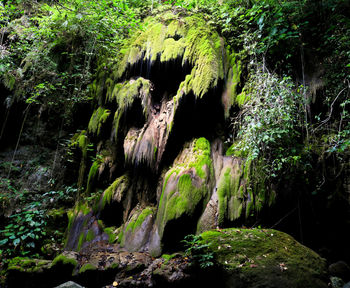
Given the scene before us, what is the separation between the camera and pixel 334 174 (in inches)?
174

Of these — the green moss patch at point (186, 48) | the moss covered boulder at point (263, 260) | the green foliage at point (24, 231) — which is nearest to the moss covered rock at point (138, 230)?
the moss covered boulder at point (263, 260)

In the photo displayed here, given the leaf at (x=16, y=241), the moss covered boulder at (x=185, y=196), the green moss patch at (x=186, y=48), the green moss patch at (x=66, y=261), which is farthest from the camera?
the leaf at (x=16, y=241)

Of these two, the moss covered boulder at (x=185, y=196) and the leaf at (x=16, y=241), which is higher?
the moss covered boulder at (x=185, y=196)

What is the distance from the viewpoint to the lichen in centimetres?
439

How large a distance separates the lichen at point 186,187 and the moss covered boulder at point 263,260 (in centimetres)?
81

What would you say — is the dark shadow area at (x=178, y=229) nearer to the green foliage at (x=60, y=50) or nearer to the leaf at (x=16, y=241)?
the leaf at (x=16, y=241)

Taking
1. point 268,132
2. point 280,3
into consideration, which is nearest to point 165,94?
point 268,132

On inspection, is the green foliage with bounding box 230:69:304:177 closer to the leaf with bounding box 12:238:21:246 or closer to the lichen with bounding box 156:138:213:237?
the lichen with bounding box 156:138:213:237

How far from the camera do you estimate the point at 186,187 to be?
457 centimetres

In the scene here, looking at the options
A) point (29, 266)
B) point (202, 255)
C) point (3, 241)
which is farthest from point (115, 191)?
point (202, 255)

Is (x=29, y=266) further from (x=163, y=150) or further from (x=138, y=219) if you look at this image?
(x=163, y=150)

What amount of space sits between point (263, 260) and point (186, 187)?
1.91m

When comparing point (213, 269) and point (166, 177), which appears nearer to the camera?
point (213, 269)

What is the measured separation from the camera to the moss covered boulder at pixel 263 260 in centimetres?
295
